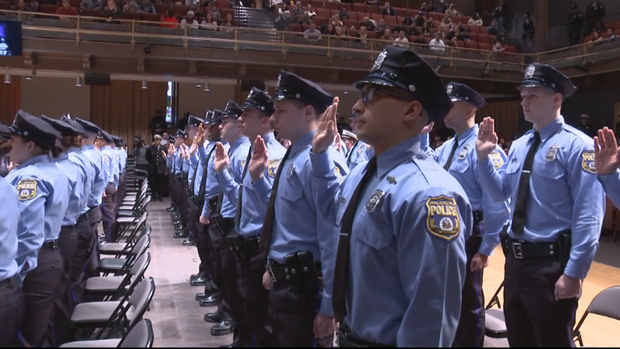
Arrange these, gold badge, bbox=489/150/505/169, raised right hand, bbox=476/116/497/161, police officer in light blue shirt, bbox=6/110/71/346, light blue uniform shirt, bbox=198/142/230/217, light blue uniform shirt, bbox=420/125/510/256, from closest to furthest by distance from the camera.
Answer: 1. raised right hand, bbox=476/116/497/161
2. police officer in light blue shirt, bbox=6/110/71/346
3. light blue uniform shirt, bbox=420/125/510/256
4. gold badge, bbox=489/150/505/169
5. light blue uniform shirt, bbox=198/142/230/217

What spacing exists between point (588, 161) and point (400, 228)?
139 centimetres

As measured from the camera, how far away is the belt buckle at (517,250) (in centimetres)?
255

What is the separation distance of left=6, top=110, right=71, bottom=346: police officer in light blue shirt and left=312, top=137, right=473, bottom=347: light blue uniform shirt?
2.04 metres

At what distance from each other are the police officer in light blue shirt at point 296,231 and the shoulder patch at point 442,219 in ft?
2.69

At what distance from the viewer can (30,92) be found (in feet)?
53.7

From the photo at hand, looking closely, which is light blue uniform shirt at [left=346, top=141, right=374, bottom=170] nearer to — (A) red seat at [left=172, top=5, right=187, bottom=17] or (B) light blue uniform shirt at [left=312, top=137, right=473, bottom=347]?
(B) light blue uniform shirt at [left=312, top=137, right=473, bottom=347]

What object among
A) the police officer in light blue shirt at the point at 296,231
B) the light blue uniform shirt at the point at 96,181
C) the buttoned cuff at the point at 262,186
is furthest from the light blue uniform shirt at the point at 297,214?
the light blue uniform shirt at the point at 96,181

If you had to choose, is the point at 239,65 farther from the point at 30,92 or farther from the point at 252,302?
the point at 252,302

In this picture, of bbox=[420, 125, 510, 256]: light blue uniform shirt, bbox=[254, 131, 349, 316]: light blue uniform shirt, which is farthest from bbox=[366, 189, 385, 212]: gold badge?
bbox=[420, 125, 510, 256]: light blue uniform shirt

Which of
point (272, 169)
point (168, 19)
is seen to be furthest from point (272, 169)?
point (168, 19)

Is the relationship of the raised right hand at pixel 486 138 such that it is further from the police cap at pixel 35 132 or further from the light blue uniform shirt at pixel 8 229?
the police cap at pixel 35 132

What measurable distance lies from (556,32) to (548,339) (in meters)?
17.8

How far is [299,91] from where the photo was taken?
2635mm

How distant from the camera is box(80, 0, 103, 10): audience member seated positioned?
1312 cm
